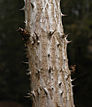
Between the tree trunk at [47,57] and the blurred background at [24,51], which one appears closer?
the tree trunk at [47,57]

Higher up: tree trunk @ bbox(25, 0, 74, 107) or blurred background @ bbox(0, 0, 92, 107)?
tree trunk @ bbox(25, 0, 74, 107)

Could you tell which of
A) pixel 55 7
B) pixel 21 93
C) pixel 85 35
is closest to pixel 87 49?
pixel 85 35

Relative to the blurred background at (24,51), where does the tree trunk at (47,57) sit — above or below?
above

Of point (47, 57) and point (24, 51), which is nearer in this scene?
point (47, 57)

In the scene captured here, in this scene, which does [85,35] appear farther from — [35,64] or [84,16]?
[35,64]

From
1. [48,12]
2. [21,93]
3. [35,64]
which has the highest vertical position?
[48,12]
